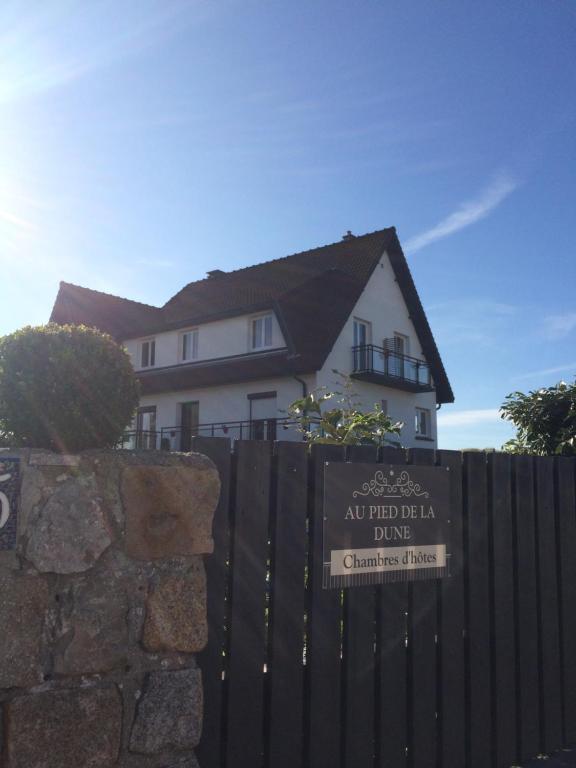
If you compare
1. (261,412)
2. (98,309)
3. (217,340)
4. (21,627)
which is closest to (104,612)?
(21,627)

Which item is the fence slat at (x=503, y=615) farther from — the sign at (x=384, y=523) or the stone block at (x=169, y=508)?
the stone block at (x=169, y=508)

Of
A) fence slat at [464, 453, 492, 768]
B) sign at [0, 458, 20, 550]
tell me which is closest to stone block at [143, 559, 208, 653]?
sign at [0, 458, 20, 550]

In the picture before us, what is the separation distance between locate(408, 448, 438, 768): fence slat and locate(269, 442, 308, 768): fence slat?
2.55 ft

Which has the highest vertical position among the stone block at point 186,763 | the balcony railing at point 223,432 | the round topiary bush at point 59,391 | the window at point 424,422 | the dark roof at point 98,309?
the dark roof at point 98,309

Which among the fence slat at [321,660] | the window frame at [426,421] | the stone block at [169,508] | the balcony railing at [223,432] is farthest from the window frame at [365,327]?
the stone block at [169,508]

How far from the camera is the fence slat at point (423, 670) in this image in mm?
3758

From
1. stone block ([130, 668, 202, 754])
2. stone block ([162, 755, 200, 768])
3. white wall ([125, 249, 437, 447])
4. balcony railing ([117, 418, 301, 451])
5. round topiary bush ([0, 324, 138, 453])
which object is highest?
white wall ([125, 249, 437, 447])

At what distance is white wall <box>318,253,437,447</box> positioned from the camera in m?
24.3

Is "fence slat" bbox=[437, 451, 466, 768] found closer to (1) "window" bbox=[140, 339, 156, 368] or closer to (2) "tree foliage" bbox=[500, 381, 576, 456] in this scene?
(2) "tree foliage" bbox=[500, 381, 576, 456]

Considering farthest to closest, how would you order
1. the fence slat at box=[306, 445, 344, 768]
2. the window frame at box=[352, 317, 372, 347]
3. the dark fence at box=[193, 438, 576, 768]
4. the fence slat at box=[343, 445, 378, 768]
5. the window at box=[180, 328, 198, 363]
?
1. the window at box=[180, 328, 198, 363]
2. the window frame at box=[352, 317, 372, 347]
3. the fence slat at box=[343, 445, 378, 768]
4. the fence slat at box=[306, 445, 344, 768]
5. the dark fence at box=[193, 438, 576, 768]

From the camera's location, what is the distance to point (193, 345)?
26578 mm

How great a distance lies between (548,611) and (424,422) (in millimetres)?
24267

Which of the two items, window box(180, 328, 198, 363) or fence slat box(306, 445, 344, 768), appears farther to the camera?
window box(180, 328, 198, 363)

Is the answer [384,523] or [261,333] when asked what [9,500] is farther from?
[261,333]
